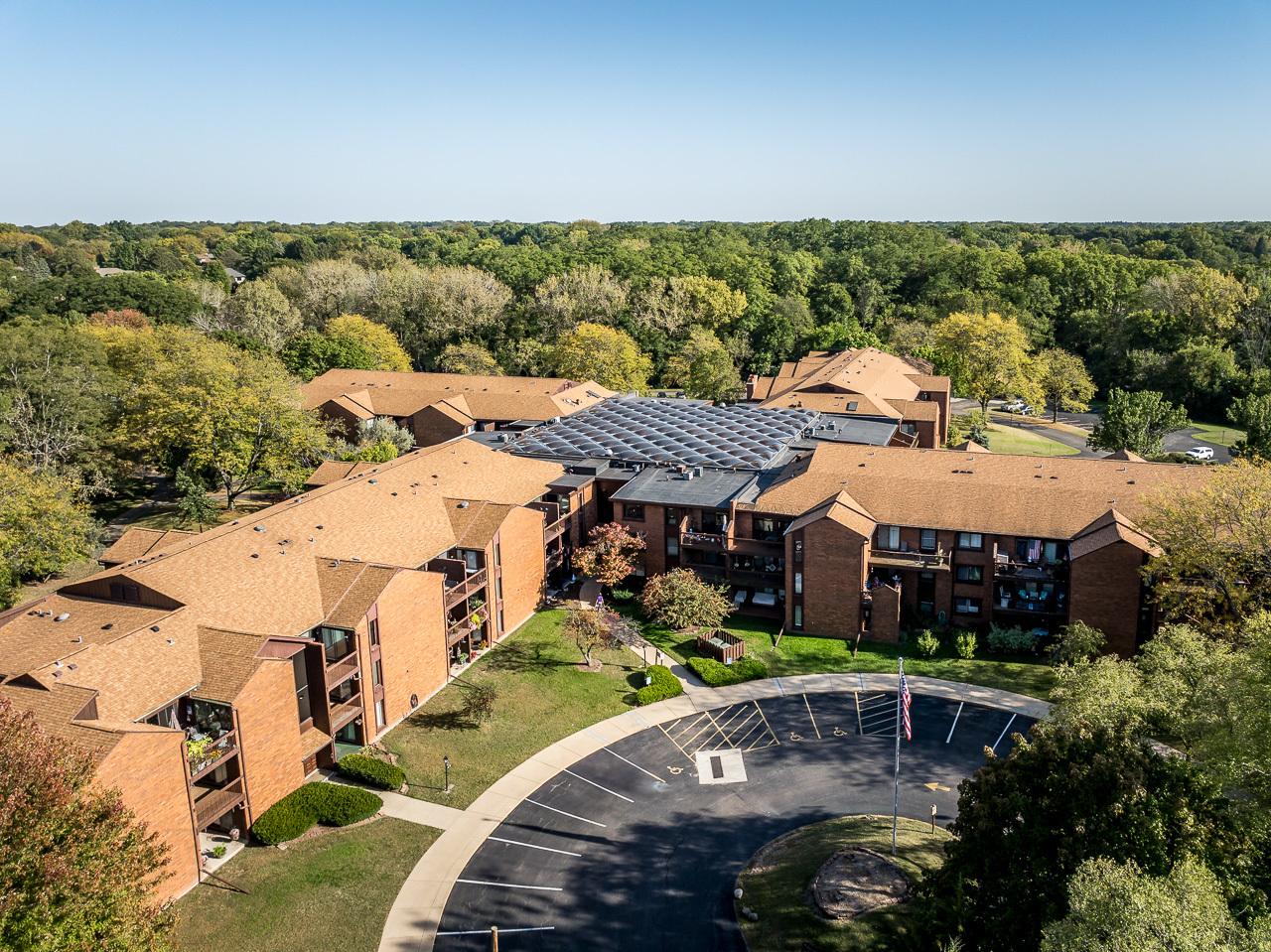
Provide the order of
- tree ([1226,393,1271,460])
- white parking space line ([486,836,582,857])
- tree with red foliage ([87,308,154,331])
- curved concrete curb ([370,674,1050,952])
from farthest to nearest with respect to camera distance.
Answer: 1. tree with red foliage ([87,308,154,331])
2. tree ([1226,393,1271,460])
3. white parking space line ([486,836,582,857])
4. curved concrete curb ([370,674,1050,952])

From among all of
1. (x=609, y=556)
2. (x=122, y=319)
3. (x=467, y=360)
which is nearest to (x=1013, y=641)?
(x=609, y=556)

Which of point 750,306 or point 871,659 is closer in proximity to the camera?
point 871,659

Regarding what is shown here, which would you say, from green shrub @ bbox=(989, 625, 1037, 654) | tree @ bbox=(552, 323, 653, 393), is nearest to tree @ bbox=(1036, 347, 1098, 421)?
tree @ bbox=(552, 323, 653, 393)

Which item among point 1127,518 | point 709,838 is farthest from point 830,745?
point 1127,518

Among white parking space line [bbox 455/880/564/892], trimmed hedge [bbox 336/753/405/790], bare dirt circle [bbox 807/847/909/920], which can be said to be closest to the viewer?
bare dirt circle [bbox 807/847/909/920]

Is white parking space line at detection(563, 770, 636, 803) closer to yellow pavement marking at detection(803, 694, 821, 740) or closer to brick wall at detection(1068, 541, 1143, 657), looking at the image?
yellow pavement marking at detection(803, 694, 821, 740)

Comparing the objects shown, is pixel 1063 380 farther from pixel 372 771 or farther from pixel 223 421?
pixel 372 771

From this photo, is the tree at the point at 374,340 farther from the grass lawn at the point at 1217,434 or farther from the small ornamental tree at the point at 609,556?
Answer: the grass lawn at the point at 1217,434
